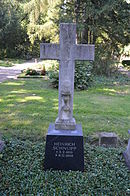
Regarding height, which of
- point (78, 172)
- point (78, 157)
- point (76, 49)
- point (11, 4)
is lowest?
point (78, 172)

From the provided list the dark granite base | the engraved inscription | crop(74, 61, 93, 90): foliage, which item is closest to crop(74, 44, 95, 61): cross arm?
the dark granite base

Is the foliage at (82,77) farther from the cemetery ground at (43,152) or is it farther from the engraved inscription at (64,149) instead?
the engraved inscription at (64,149)

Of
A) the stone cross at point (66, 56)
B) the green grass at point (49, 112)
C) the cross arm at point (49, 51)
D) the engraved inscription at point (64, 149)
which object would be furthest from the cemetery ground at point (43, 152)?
the cross arm at point (49, 51)

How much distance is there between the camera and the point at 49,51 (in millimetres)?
3438

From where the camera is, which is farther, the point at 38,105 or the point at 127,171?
the point at 38,105

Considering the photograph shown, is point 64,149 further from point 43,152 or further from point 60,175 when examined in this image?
point 43,152

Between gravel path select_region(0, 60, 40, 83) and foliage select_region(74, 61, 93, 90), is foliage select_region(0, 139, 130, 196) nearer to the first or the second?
foliage select_region(74, 61, 93, 90)

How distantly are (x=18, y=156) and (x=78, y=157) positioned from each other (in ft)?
3.76

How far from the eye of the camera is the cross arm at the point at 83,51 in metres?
3.40

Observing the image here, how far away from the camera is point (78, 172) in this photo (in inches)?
132

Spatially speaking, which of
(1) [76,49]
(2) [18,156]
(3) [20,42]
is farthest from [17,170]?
(3) [20,42]

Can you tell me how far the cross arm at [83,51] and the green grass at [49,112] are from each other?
211 cm

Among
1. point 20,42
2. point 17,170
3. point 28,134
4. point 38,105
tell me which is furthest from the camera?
point 20,42

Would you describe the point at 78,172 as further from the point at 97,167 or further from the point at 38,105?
the point at 38,105
